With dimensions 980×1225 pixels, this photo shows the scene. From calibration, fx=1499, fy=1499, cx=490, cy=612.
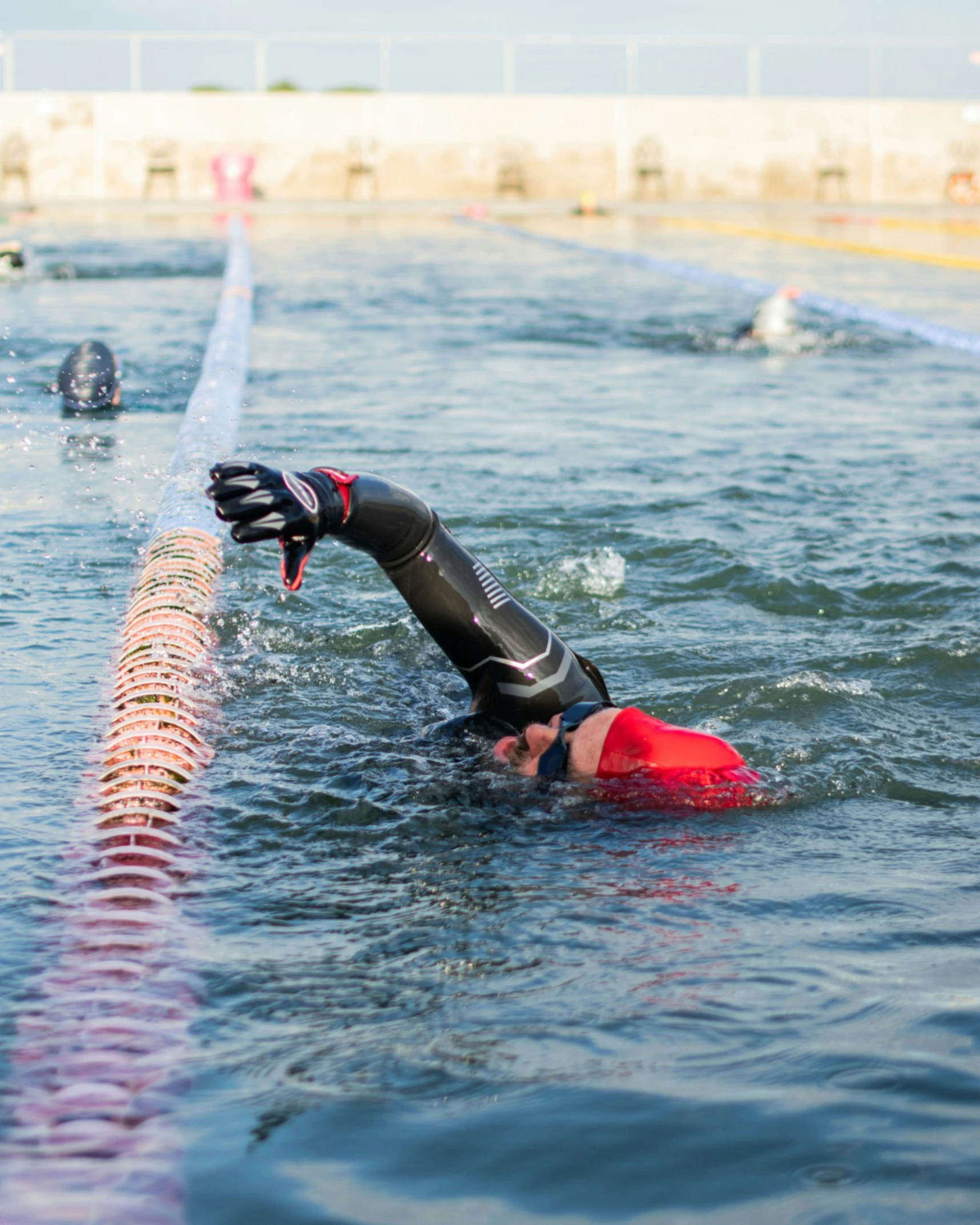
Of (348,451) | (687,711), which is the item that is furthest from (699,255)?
Result: (687,711)

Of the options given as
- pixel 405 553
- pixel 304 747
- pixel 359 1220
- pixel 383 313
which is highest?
pixel 383 313

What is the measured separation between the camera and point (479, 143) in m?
32.8

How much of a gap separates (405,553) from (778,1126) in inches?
67.0

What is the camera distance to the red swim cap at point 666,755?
315 cm

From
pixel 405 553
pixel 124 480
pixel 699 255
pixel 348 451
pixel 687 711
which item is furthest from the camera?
pixel 699 255

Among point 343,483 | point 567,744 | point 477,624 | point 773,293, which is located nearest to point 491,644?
point 477,624

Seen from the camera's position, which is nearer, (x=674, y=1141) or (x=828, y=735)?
(x=674, y=1141)

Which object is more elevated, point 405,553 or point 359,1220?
point 405,553

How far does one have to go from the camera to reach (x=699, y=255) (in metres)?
19.3

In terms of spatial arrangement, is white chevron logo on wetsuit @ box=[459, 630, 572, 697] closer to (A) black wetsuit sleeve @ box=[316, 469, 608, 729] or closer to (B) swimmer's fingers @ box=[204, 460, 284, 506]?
(A) black wetsuit sleeve @ box=[316, 469, 608, 729]

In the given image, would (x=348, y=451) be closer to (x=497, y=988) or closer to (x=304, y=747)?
(x=304, y=747)

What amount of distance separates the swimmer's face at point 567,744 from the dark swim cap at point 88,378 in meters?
5.31

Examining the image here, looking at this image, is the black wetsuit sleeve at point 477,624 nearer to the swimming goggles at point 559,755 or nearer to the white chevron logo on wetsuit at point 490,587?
the white chevron logo on wetsuit at point 490,587

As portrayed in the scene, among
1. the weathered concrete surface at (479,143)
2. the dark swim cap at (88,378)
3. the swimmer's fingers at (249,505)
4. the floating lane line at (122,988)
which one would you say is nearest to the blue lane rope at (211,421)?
the dark swim cap at (88,378)
